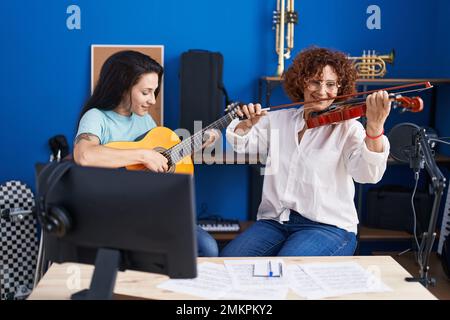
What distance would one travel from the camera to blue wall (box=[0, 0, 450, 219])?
10.4ft

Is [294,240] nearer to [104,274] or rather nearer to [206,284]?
[206,284]

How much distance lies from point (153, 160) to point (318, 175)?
2.24 ft

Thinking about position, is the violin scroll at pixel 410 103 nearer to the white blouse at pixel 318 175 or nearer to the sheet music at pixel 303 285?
the white blouse at pixel 318 175

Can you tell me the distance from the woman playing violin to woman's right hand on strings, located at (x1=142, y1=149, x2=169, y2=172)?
31 centimetres

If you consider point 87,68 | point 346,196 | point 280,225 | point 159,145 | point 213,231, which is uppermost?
point 87,68

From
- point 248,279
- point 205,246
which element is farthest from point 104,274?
point 205,246

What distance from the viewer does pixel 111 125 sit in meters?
2.12

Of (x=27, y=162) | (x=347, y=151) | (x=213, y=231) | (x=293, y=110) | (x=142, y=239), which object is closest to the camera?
(x=142, y=239)

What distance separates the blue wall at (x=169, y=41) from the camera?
3156 mm
